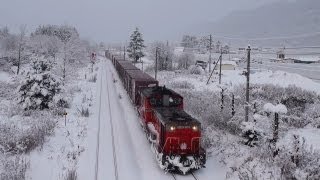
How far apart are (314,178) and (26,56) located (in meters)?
66.3

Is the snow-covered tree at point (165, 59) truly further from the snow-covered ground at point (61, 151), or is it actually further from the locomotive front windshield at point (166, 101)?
the locomotive front windshield at point (166, 101)

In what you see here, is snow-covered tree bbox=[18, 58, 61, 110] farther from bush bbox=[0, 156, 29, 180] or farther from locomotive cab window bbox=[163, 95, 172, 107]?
bush bbox=[0, 156, 29, 180]

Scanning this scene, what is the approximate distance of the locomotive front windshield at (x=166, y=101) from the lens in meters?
19.9

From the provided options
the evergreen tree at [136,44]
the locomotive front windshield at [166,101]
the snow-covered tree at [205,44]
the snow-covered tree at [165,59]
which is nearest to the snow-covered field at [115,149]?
the locomotive front windshield at [166,101]

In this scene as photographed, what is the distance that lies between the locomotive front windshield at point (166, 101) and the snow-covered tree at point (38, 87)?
35.6 ft

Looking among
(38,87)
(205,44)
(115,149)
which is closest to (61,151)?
(115,149)

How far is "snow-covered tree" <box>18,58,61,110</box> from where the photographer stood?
88.5 ft

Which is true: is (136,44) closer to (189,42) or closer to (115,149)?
(189,42)

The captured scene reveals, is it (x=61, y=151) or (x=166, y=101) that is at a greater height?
(x=166, y=101)

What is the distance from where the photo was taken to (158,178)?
50.8 feet

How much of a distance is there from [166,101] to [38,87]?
471 inches

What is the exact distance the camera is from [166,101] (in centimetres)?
1994

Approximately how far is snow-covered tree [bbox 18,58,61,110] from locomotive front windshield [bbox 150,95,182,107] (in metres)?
10.9

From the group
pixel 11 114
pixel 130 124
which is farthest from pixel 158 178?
pixel 11 114
